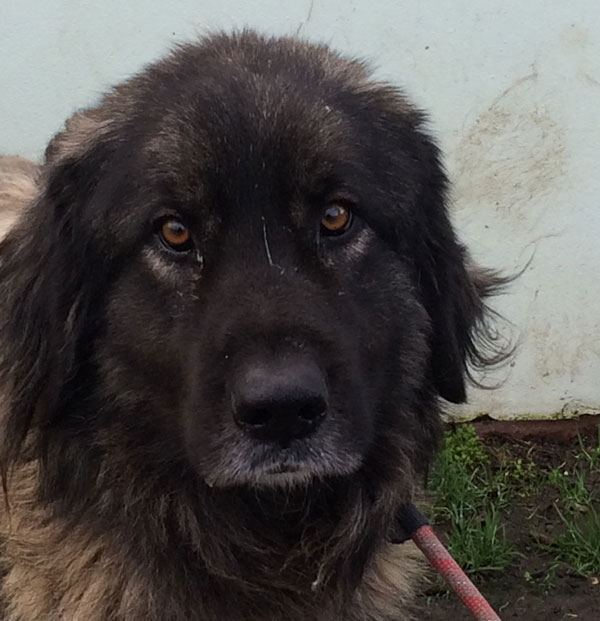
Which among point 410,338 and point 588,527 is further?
point 588,527

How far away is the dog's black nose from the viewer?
5.41ft

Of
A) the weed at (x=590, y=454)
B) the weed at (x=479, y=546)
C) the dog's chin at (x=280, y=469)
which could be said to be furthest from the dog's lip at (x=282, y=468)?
the weed at (x=590, y=454)

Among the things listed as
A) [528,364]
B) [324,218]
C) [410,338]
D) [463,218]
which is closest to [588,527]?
[528,364]

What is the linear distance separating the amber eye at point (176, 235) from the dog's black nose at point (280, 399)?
0.33m

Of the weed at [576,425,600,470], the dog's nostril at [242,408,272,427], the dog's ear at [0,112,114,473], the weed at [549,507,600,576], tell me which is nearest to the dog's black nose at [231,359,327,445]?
the dog's nostril at [242,408,272,427]

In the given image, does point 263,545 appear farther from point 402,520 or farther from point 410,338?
point 410,338

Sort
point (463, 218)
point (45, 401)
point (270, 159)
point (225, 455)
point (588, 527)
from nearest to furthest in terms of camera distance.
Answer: point (225, 455)
point (270, 159)
point (45, 401)
point (588, 527)
point (463, 218)

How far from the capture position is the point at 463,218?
3492mm

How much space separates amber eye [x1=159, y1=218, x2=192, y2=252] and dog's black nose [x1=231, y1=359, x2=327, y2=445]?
1.09 ft

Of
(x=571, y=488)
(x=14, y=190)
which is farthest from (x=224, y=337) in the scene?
(x=571, y=488)

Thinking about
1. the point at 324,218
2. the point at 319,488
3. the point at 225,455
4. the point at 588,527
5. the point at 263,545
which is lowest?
the point at 588,527

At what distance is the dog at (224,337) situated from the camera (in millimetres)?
1812

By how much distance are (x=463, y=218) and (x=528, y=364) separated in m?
0.61

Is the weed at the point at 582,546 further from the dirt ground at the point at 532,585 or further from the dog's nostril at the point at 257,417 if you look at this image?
the dog's nostril at the point at 257,417
